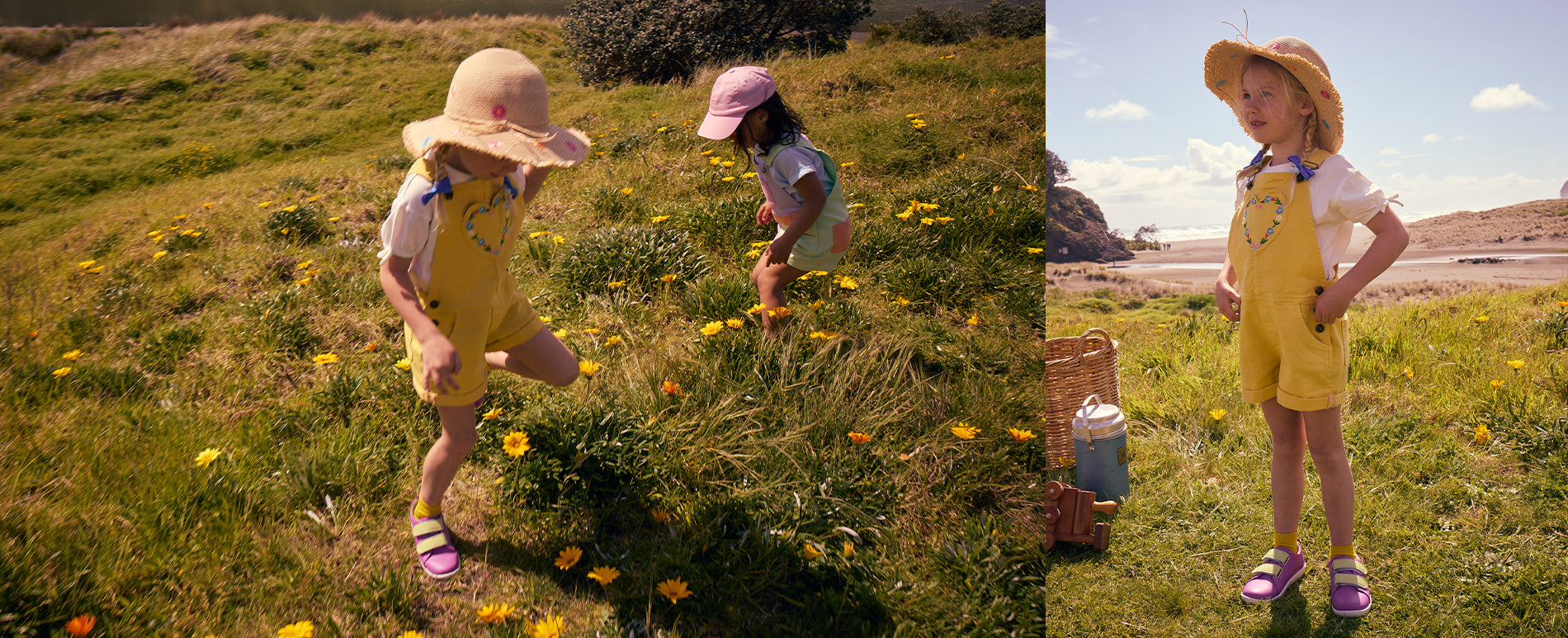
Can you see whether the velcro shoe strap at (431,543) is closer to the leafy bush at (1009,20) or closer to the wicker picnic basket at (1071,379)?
the wicker picnic basket at (1071,379)

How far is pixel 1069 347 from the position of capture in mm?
3242

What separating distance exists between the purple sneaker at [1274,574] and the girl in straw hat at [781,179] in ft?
6.14

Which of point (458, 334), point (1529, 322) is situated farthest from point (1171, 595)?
point (1529, 322)

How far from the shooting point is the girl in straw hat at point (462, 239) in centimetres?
185

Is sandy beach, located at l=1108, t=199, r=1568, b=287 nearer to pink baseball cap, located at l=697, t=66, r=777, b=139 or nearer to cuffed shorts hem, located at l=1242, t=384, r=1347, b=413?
cuffed shorts hem, located at l=1242, t=384, r=1347, b=413

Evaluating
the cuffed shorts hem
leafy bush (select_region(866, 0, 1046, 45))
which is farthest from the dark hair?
leafy bush (select_region(866, 0, 1046, 45))

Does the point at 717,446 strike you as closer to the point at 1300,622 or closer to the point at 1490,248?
the point at 1300,622

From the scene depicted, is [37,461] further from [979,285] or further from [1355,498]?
[1355,498]

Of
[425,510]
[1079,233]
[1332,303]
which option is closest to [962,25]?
[1079,233]

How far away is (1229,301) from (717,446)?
1849 mm

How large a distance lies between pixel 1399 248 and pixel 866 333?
1782mm

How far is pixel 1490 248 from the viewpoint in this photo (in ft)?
14.3

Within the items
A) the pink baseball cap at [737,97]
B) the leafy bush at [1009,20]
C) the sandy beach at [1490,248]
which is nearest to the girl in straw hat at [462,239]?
the pink baseball cap at [737,97]

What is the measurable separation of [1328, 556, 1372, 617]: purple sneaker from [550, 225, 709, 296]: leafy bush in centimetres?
284
